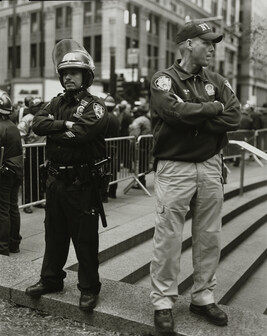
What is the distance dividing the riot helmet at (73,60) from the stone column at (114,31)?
38.5 meters

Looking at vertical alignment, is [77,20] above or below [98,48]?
above

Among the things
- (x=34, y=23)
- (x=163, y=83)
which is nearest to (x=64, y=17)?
(x=34, y=23)

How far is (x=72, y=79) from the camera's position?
357cm

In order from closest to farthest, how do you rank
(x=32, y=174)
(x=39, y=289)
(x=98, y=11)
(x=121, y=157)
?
(x=39, y=289) < (x=32, y=174) < (x=121, y=157) < (x=98, y=11)

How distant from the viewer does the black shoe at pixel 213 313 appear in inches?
132

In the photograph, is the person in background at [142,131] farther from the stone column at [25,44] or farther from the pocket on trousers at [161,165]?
the stone column at [25,44]

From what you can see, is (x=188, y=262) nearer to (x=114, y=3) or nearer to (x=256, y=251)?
(x=256, y=251)

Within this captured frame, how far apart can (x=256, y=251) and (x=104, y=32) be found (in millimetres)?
38955

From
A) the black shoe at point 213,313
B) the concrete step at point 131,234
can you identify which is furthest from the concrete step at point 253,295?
the black shoe at point 213,313

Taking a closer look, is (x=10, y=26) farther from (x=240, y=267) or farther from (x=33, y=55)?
(x=240, y=267)

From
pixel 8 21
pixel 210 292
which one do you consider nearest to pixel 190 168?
pixel 210 292

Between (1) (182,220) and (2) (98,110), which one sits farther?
(2) (98,110)

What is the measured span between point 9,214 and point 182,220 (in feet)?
9.17

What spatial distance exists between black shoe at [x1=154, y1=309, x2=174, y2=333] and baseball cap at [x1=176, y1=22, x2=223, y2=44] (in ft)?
6.15
